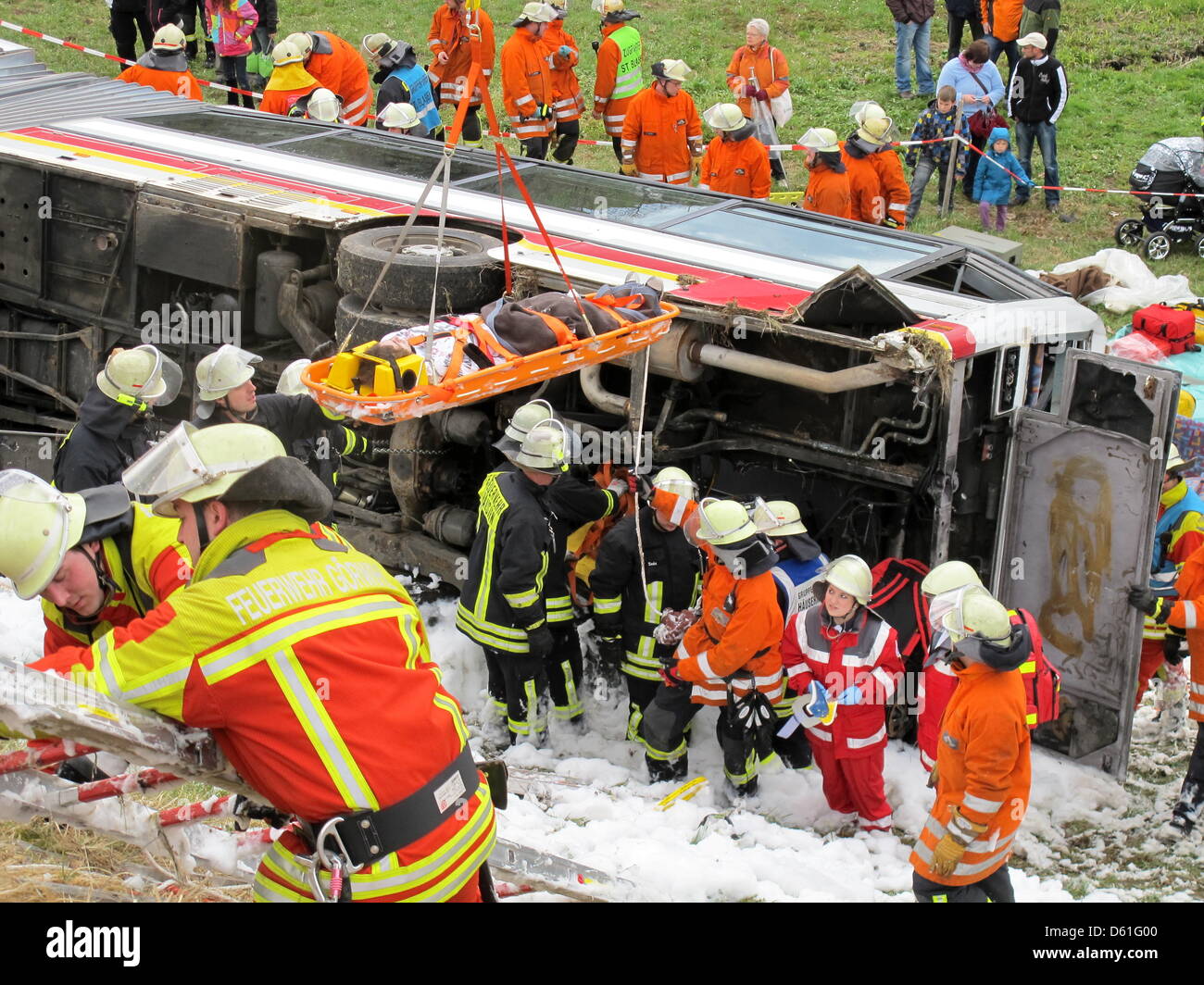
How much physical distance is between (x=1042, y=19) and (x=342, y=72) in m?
6.81

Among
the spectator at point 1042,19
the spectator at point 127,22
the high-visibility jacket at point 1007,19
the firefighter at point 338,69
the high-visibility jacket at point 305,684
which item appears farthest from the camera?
the spectator at point 127,22

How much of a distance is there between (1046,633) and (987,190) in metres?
6.92

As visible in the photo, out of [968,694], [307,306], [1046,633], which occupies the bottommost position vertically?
[1046,633]

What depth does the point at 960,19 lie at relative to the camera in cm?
1541


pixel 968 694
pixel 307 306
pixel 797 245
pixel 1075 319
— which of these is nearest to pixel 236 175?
pixel 307 306

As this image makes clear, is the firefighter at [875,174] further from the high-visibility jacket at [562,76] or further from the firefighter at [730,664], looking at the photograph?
the firefighter at [730,664]

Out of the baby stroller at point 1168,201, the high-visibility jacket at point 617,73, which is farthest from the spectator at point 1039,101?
the high-visibility jacket at point 617,73

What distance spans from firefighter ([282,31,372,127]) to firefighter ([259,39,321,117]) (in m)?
0.10

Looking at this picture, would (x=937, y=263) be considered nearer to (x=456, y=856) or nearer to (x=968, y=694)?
(x=968, y=694)

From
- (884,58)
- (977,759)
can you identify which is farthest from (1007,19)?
(977,759)

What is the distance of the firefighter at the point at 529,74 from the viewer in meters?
12.1

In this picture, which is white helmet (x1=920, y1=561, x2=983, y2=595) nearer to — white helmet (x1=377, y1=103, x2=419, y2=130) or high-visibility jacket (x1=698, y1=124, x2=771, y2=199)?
high-visibility jacket (x1=698, y1=124, x2=771, y2=199)

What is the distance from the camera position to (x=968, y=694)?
4.73 metres

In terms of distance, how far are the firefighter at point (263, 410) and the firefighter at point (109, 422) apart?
225mm
